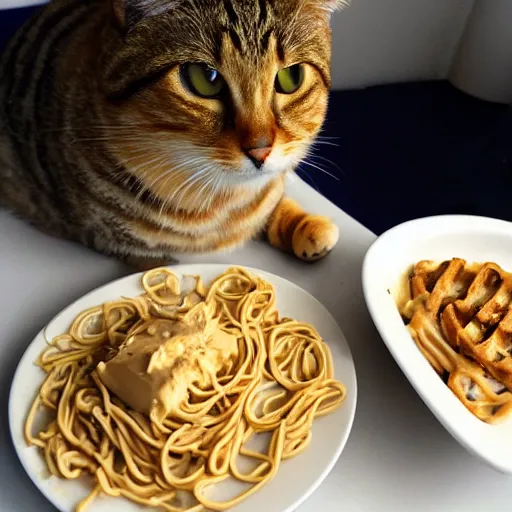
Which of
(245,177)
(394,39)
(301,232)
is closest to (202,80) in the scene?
(245,177)

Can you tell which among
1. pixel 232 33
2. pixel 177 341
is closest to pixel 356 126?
pixel 232 33

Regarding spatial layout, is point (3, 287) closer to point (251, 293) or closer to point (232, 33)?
point (251, 293)

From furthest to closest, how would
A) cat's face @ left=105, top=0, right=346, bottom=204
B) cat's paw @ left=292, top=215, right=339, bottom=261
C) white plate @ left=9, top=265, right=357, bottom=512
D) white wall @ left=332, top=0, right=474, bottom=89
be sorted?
white wall @ left=332, top=0, right=474, bottom=89
cat's paw @ left=292, top=215, right=339, bottom=261
cat's face @ left=105, top=0, right=346, bottom=204
white plate @ left=9, top=265, right=357, bottom=512

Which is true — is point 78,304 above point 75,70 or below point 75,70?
below

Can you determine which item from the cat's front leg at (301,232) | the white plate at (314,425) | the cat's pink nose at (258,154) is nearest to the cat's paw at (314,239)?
the cat's front leg at (301,232)

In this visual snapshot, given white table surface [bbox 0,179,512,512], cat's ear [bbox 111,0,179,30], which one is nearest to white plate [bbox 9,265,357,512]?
white table surface [bbox 0,179,512,512]

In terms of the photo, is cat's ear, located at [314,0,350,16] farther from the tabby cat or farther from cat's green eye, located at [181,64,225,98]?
cat's green eye, located at [181,64,225,98]
